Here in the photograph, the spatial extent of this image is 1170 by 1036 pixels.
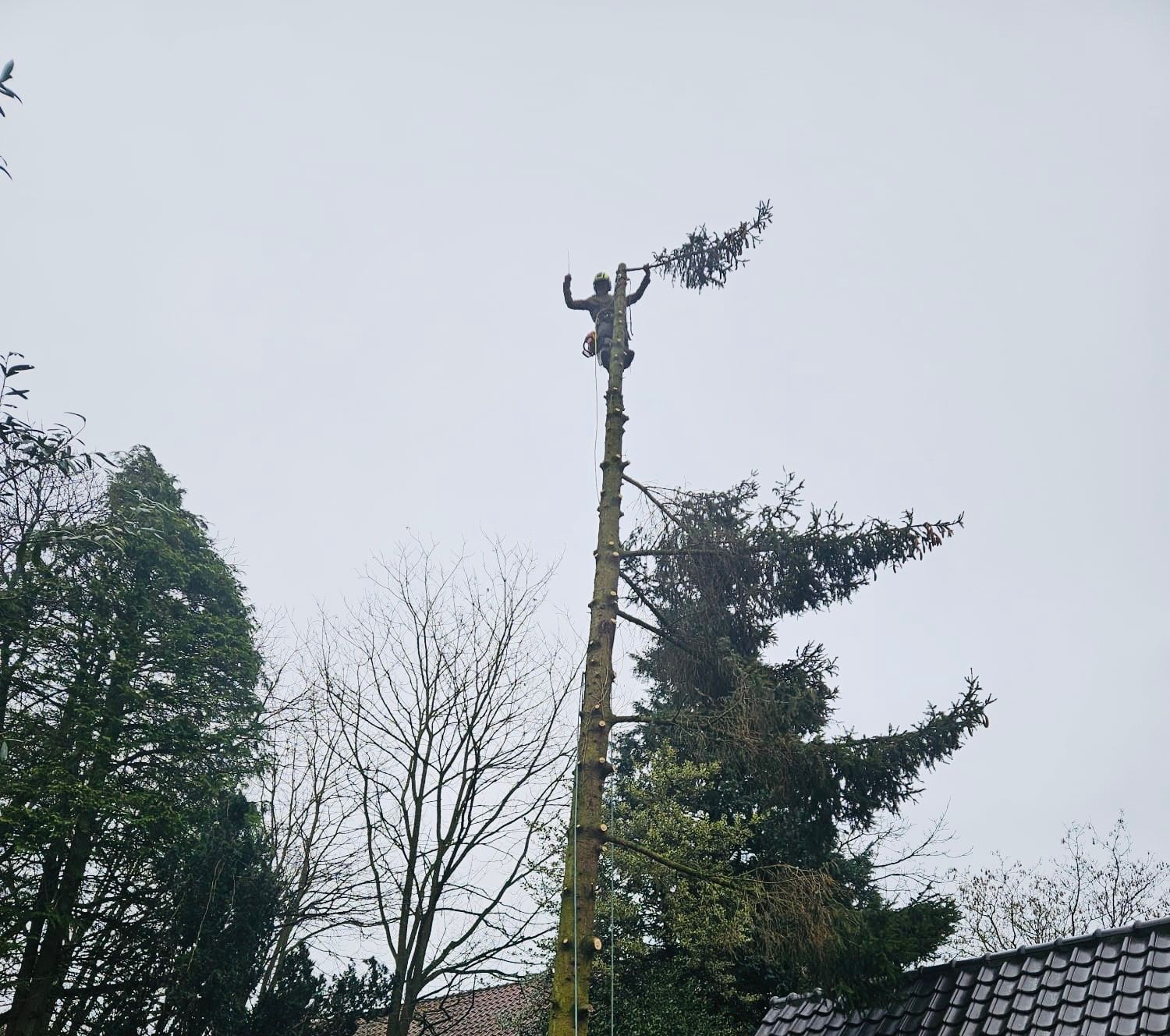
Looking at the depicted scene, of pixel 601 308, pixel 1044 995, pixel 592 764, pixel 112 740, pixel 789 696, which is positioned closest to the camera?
pixel 1044 995

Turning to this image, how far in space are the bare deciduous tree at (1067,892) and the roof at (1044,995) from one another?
589 inches

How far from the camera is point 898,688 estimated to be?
352 ft

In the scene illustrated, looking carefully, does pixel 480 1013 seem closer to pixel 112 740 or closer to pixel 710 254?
pixel 112 740

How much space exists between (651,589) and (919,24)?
132m

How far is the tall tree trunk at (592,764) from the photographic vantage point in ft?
23.6

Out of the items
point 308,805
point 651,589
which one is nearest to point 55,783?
point 308,805

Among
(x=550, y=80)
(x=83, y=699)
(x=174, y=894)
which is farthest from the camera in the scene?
(x=550, y=80)

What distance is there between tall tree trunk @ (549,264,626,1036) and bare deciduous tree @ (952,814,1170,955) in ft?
53.7

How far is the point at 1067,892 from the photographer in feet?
71.2

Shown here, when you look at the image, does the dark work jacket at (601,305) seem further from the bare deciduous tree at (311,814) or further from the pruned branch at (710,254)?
the bare deciduous tree at (311,814)

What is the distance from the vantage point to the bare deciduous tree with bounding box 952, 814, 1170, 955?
2111cm

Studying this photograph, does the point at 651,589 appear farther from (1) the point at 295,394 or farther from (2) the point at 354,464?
(1) the point at 295,394

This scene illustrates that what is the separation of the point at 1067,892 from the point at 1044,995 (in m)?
17.7

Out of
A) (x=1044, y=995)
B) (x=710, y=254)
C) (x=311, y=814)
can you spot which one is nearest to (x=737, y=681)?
(x=1044, y=995)
